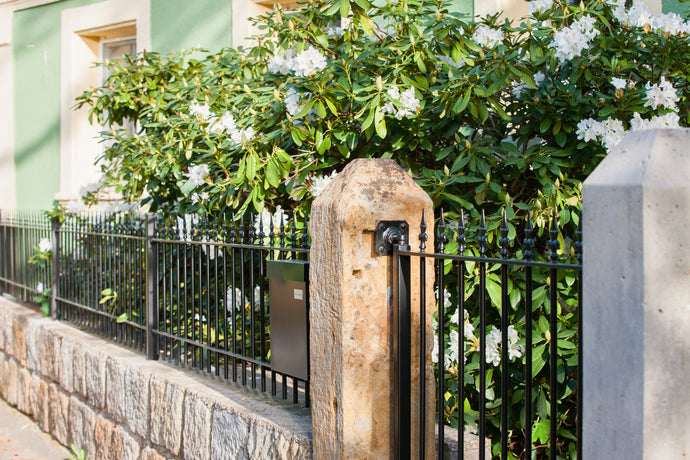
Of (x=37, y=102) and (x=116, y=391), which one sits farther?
(x=37, y=102)

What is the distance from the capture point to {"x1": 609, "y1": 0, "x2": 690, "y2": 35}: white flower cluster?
3.67 m

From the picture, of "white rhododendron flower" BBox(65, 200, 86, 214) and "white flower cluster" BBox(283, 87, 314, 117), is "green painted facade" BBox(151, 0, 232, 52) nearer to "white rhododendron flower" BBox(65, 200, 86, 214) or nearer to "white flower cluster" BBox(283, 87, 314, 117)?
"white rhododendron flower" BBox(65, 200, 86, 214)

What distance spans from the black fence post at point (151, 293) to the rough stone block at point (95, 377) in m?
0.45

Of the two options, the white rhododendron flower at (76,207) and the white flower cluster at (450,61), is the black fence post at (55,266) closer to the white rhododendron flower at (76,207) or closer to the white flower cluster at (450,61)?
the white rhododendron flower at (76,207)

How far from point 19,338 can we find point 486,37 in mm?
5047

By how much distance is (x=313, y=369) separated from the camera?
2941 millimetres

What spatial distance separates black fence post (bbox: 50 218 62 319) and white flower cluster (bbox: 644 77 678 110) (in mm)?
5035

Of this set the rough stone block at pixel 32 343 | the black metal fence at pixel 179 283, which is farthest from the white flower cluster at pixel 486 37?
the rough stone block at pixel 32 343

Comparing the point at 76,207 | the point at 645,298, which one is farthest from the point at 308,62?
the point at 76,207

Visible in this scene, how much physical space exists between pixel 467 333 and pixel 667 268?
1.56m

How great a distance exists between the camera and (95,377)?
199 inches

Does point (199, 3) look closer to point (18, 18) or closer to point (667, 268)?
point (18, 18)

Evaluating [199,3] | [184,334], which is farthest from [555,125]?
[199,3]

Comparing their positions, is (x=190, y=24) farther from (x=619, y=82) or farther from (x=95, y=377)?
(x=619, y=82)
